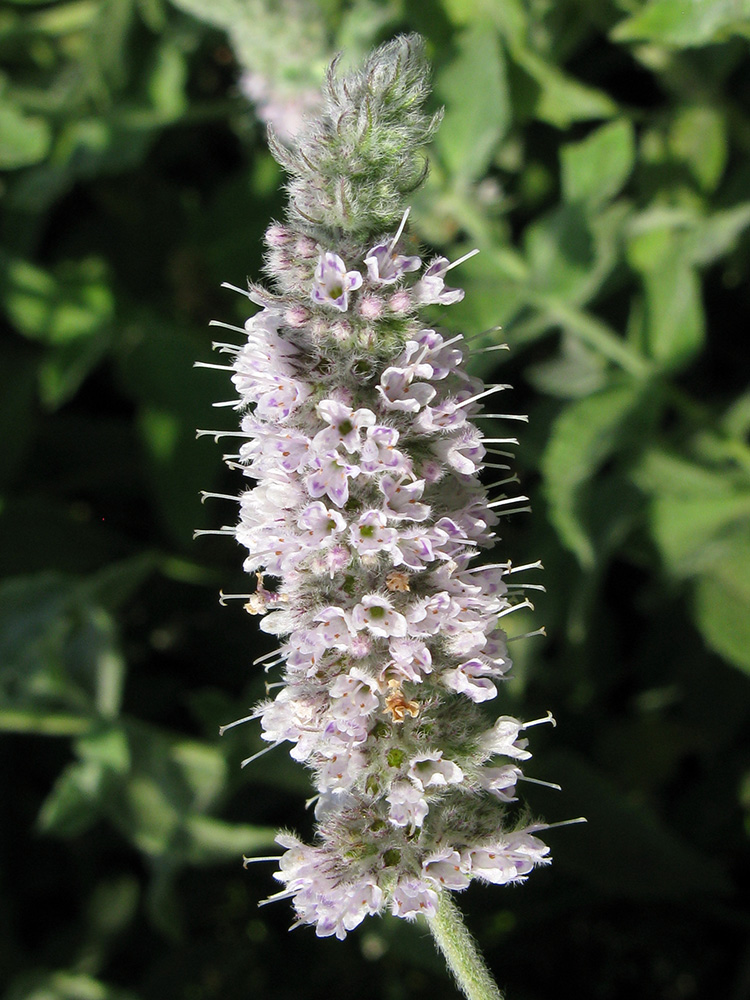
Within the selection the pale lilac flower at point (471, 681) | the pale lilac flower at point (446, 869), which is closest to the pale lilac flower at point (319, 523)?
the pale lilac flower at point (471, 681)

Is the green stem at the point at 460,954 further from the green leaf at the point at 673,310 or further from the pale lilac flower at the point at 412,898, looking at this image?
the green leaf at the point at 673,310

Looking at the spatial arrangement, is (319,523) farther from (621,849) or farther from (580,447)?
(621,849)

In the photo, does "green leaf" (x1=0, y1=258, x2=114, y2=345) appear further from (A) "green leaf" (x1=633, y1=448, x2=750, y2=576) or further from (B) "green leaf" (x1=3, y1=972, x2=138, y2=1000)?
(B) "green leaf" (x1=3, y1=972, x2=138, y2=1000)

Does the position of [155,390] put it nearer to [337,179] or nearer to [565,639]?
[565,639]

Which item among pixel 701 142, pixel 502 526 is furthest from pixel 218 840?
pixel 701 142

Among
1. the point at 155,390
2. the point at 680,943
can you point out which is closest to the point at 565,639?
the point at 680,943
